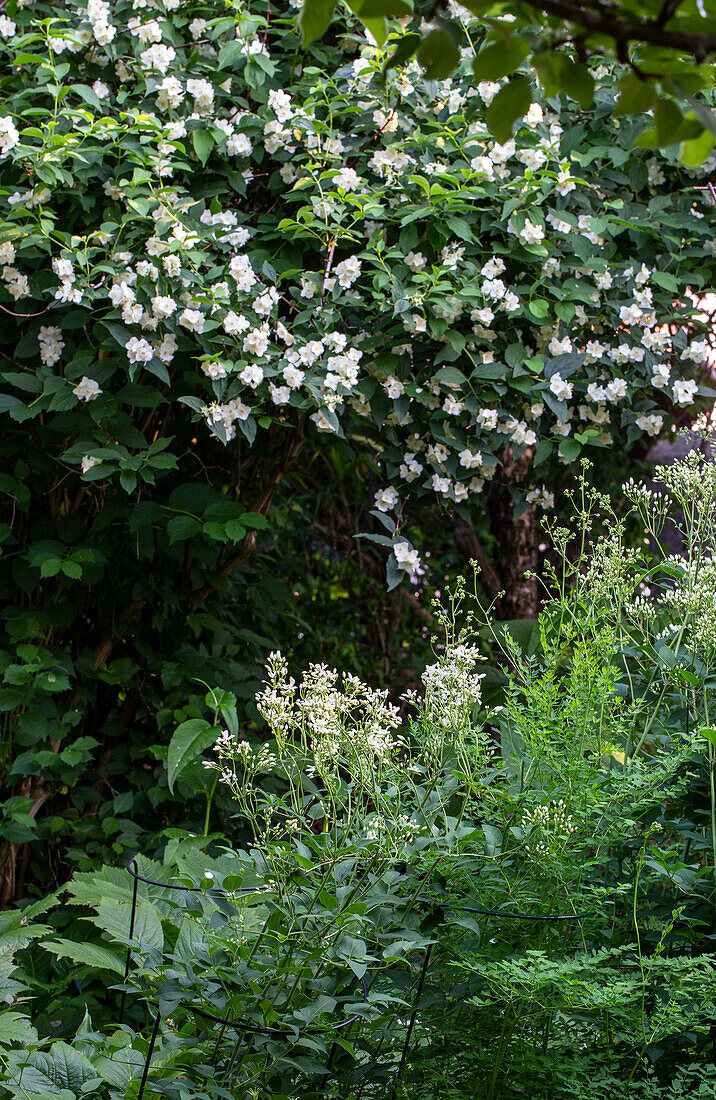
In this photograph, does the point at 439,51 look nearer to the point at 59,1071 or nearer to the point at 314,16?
the point at 314,16

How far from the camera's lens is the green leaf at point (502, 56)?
2.11 ft

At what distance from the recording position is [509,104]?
2.21 ft

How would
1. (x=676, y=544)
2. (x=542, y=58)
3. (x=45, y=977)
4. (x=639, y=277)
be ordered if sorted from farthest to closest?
(x=676, y=544) < (x=639, y=277) < (x=45, y=977) < (x=542, y=58)

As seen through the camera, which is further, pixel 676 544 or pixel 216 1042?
pixel 676 544

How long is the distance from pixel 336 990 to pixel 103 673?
1416 millimetres

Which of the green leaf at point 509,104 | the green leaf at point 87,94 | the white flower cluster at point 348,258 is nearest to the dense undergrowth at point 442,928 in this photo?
the green leaf at point 509,104

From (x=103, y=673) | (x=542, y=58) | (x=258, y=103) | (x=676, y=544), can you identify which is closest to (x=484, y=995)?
(x=542, y=58)

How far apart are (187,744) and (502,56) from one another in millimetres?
1717

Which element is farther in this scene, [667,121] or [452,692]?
[452,692]

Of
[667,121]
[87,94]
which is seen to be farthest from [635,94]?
[87,94]

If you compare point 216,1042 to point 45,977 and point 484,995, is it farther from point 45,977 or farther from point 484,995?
point 45,977

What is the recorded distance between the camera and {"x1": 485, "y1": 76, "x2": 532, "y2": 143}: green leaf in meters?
0.67

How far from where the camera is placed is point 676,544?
427 centimetres

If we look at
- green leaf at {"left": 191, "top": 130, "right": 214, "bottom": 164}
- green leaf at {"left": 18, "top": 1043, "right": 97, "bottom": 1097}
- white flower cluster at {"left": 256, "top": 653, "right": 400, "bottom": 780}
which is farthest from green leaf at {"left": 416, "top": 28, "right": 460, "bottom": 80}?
green leaf at {"left": 191, "top": 130, "right": 214, "bottom": 164}
